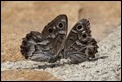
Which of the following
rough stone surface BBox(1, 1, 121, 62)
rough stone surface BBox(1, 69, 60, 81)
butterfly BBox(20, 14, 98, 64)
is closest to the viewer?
rough stone surface BBox(1, 69, 60, 81)

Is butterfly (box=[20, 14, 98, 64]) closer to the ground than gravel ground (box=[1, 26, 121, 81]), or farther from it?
farther from it

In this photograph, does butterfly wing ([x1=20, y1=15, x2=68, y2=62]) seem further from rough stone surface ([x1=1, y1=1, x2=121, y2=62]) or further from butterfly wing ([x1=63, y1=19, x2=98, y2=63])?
rough stone surface ([x1=1, y1=1, x2=121, y2=62])

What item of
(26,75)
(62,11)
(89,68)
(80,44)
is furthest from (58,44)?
(62,11)

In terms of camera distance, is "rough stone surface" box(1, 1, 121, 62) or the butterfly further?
"rough stone surface" box(1, 1, 121, 62)

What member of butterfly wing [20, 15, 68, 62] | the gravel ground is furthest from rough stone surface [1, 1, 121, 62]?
butterfly wing [20, 15, 68, 62]

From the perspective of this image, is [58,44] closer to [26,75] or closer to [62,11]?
[26,75]

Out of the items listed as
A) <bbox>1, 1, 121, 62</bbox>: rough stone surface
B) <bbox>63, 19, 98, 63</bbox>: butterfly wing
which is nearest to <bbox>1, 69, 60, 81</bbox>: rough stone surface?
<bbox>63, 19, 98, 63</bbox>: butterfly wing

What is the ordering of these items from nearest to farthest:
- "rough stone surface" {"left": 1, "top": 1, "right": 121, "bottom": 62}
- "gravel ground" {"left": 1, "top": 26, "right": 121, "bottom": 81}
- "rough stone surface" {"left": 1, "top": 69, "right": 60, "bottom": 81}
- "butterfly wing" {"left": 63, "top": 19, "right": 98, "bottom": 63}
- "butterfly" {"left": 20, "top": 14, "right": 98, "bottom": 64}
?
"rough stone surface" {"left": 1, "top": 69, "right": 60, "bottom": 81}, "gravel ground" {"left": 1, "top": 26, "right": 121, "bottom": 81}, "butterfly" {"left": 20, "top": 14, "right": 98, "bottom": 64}, "butterfly wing" {"left": 63, "top": 19, "right": 98, "bottom": 63}, "rough stone surface" {"left": 1, "top": 1, "right": 121, "bottom": 62}
